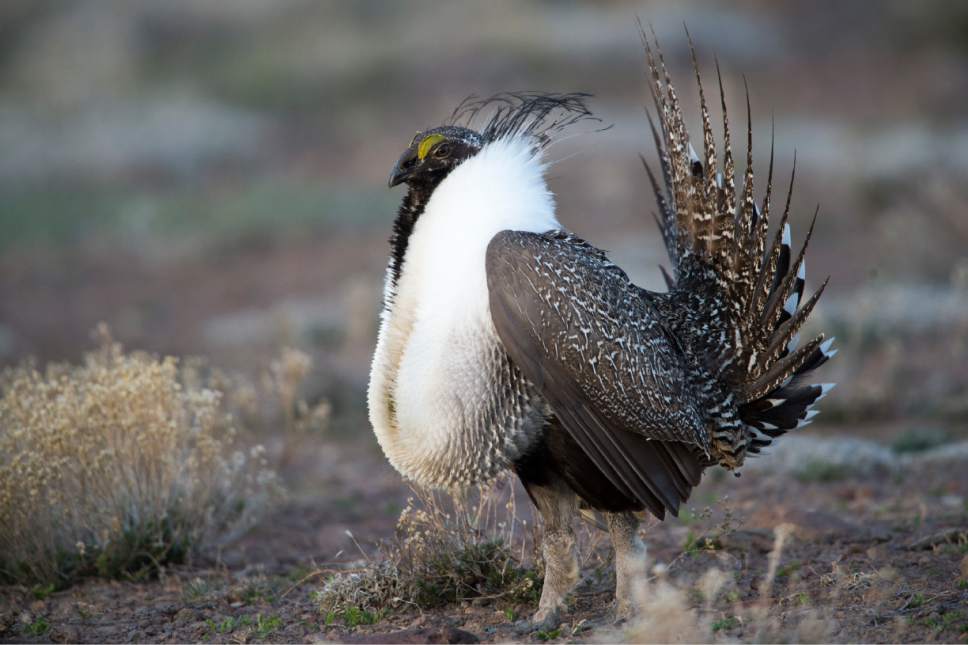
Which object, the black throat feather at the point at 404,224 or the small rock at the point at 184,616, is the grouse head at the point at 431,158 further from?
the small rock at the point at 184,616

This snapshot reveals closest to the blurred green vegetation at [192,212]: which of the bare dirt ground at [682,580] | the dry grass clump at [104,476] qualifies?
the bare dirt ground at [682,580]

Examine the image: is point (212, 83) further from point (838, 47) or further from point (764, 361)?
point (764, 361)

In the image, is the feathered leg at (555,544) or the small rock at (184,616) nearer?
the feathered leg at (555,544)

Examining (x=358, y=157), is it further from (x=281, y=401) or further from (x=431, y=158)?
(x=431, y=158)

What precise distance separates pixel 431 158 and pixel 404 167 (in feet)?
0.34

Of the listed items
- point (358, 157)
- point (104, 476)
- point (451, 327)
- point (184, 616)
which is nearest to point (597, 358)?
point (451, 327)

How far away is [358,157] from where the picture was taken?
21.2m

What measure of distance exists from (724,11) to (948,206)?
19.3 meters

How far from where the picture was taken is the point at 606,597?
16.2 ft

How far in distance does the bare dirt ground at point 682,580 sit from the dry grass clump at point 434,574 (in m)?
0.07

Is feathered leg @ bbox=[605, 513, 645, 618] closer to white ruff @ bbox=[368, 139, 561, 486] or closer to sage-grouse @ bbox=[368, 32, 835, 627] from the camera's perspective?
sage-grouse @ bbox=[368, 32, 835, 627]

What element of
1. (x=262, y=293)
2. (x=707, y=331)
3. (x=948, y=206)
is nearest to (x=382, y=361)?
(x=707, y=331)

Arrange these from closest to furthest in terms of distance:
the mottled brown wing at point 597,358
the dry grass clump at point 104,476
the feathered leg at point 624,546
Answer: the mottled brown wing at point 597,358 < the feathered leg at point 624,546 < the dry grass clump at point 104,476

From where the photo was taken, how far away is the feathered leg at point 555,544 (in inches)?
177
